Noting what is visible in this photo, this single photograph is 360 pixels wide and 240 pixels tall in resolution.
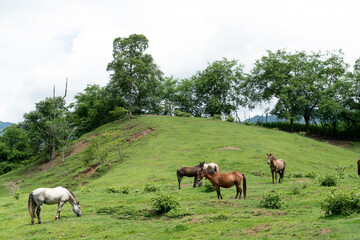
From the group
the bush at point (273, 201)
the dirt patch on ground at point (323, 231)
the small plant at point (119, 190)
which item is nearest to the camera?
the dirt patch on ground at point (323, 231)

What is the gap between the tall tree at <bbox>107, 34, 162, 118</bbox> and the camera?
64125 mm

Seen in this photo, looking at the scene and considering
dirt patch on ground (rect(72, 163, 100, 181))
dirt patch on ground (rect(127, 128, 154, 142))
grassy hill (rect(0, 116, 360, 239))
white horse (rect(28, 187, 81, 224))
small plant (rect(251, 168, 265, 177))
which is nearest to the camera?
grassy hill (rect(0, 116, 360, 239))

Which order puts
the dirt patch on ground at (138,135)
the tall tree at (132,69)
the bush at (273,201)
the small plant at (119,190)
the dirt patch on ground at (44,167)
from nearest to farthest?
the bush at (273,201), the small plant at (119,190), the dirt patch on ground at (138,135), the dirt patch on ground at (44,167), the tall tree at (132,69)

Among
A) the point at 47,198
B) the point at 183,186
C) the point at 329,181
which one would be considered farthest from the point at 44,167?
the point at 329,181

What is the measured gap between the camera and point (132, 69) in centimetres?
6538

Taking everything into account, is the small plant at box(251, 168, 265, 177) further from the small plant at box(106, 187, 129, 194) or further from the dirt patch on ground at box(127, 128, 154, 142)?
the dirt patch on ground at box(127, 128, 154, 142)

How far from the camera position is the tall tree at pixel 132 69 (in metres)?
64.1

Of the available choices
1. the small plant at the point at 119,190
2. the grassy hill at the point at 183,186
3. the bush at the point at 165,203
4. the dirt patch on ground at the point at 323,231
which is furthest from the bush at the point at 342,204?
the small plant at the point at 119,190

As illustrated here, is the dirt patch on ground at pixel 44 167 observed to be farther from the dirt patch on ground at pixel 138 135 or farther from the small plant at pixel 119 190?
the small plant at pixel 119 190

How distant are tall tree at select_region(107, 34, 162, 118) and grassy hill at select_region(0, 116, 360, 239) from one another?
767cm

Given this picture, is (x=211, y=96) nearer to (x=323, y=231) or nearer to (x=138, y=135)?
(x=138, y=135)

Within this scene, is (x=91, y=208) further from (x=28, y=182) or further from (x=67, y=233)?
(x=28, y=182)

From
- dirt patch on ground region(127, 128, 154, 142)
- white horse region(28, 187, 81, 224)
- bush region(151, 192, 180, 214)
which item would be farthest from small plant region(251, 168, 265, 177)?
dirt patch on ground region(127, 128, 154, 142)

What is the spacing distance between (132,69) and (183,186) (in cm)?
4402
